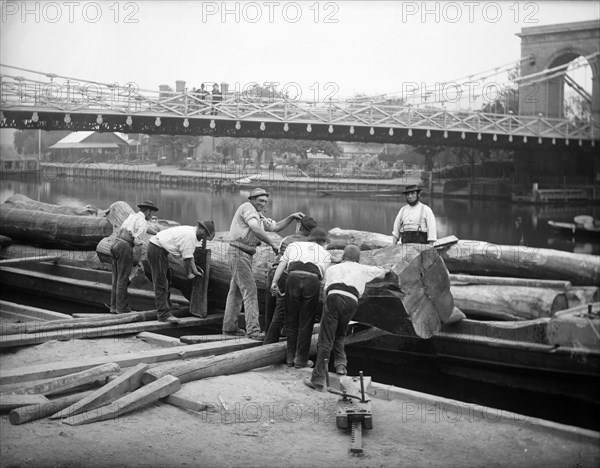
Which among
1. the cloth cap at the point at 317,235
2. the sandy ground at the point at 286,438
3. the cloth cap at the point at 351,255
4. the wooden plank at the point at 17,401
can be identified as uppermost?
the cloth cap at the point at 317,235

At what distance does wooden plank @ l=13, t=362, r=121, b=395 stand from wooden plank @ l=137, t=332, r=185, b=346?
4.96 feet

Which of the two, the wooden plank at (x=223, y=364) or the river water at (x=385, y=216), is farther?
the river water at (x=385, y=216)

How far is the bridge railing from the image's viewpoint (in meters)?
9.69

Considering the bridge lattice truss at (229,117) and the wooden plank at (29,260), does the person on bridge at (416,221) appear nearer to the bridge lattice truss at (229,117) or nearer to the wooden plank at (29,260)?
the bridge lattice truss at (229,117)

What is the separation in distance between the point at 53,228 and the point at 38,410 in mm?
8524

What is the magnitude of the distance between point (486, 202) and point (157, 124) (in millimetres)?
8674

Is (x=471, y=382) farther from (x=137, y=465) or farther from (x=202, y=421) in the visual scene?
(x=137, y=465)

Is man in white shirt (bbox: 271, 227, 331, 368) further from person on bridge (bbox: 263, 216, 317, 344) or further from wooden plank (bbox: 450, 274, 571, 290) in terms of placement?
wooden plank (bbox: 450, 274, 571, 290)

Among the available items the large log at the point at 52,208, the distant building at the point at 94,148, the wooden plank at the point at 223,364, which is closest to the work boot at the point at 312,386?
the wooden plank at the point at 223,364

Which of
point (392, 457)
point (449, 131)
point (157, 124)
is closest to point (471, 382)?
point (392, 457)

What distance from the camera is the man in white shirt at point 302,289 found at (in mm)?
7377

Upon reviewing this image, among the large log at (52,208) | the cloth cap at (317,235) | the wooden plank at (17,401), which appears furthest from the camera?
the large log at (52,208)

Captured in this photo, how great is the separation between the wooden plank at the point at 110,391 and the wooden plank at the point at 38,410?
0.29 feet

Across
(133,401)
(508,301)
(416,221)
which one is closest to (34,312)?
(133,401)
